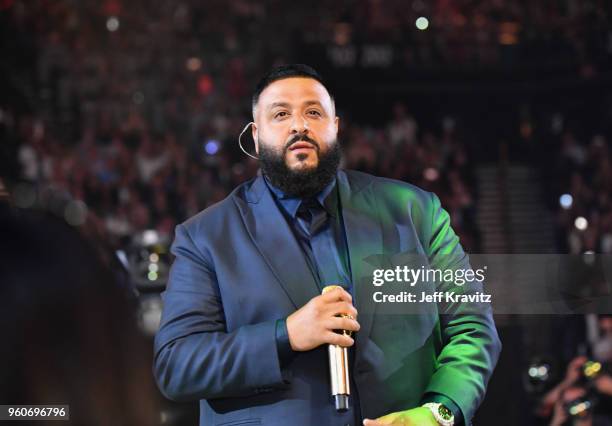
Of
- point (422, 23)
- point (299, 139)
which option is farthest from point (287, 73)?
point (422, 23)

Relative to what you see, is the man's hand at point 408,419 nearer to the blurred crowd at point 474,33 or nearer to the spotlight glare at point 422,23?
the blurred crowd at point 474,33

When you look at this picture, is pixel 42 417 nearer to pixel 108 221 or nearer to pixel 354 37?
pixel 108 221

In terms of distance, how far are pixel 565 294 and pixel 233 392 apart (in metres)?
1.18

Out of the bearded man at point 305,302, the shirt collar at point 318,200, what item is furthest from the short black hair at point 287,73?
the shirt collar at point 318,200

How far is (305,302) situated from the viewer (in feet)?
6.85

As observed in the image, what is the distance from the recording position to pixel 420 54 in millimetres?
10500

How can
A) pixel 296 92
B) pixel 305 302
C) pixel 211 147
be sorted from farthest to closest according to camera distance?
pixel 211 147 < pixel 296 92 < pixel 305 302

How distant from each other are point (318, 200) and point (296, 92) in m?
0.27

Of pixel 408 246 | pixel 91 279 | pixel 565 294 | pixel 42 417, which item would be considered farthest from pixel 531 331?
pixel 91 279

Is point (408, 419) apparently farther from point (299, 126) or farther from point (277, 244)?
point (299, 126)

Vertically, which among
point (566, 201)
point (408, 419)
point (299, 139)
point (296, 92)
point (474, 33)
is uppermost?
point (474, 33)

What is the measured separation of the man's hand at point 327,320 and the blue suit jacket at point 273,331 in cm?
11

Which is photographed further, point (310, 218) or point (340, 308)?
point (310, 218)

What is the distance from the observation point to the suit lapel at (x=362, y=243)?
2129 millimetres
